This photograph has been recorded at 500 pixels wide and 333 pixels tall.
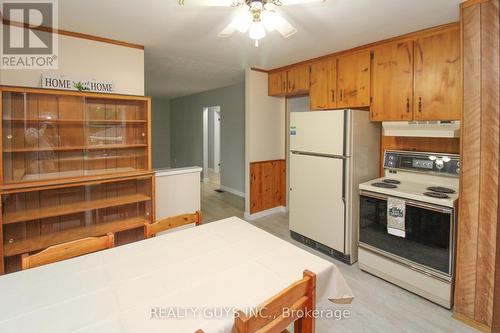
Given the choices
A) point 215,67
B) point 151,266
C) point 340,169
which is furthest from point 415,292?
point 215,67

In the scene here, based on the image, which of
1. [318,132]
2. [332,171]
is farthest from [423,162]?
[318,132]

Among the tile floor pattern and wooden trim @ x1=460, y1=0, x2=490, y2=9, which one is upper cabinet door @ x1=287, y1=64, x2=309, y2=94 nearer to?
wooden trim @ x1=460, y1=0, x2=490, y2=9

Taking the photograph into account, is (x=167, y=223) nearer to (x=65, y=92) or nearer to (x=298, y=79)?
(x=65, y=92)

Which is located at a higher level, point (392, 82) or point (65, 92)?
point (392, 82)

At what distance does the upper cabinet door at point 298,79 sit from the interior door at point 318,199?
104 cm

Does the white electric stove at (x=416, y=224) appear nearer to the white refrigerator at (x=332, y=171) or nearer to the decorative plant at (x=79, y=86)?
the white refrigerator at (x=332, y=171)

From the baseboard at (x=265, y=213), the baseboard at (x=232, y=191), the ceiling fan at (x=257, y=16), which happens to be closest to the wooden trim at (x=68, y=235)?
the baseboard at (x=265, y=213)

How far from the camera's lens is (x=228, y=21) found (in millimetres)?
2416

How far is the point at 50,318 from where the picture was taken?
1015mm

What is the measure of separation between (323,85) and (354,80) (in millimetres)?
447

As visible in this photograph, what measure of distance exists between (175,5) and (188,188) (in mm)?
2103

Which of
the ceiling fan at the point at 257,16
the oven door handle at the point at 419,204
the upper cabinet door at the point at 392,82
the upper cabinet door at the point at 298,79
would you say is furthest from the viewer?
the upper cabinet door at the point at 298,79

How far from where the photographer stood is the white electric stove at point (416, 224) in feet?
7.24

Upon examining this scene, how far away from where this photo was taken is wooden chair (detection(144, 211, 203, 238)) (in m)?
1.84
